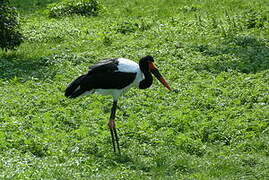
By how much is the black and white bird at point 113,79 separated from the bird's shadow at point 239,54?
13.2 feet

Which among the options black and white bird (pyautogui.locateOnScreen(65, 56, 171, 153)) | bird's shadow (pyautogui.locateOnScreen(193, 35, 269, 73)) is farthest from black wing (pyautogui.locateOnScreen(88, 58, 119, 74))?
bird's shadow (pyautogui.locateOnScreen(193, 35, 269, 73))

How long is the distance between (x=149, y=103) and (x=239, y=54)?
150 inches

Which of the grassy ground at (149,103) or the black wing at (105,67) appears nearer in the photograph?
the grassy ground at (149,103)

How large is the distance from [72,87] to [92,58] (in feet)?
17.5

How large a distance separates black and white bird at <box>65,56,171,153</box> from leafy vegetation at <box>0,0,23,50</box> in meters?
5.86

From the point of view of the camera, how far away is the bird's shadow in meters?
13.9

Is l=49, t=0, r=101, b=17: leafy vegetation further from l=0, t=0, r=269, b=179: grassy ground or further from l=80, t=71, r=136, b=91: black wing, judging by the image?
l=80, t=71, r=136, b=91: black wing

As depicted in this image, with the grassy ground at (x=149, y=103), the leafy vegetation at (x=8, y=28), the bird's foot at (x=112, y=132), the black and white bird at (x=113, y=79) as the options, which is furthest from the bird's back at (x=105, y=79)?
the leafy vegetation at (x=8, y=28)

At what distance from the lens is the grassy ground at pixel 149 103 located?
9086 millimetres

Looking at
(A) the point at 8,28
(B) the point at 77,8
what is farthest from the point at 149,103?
(B) the point at 77,8

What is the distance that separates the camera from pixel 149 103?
473 inches

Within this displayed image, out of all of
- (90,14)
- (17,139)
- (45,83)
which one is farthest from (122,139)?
(90,14)

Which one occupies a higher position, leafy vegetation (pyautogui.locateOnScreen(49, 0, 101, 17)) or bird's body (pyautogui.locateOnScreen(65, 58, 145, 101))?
bird's body (pyautogui.locateOnScreen(65, 58, 145, 101))

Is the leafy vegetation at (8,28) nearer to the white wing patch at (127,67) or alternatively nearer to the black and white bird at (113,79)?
the black and white bird at (113,79)
